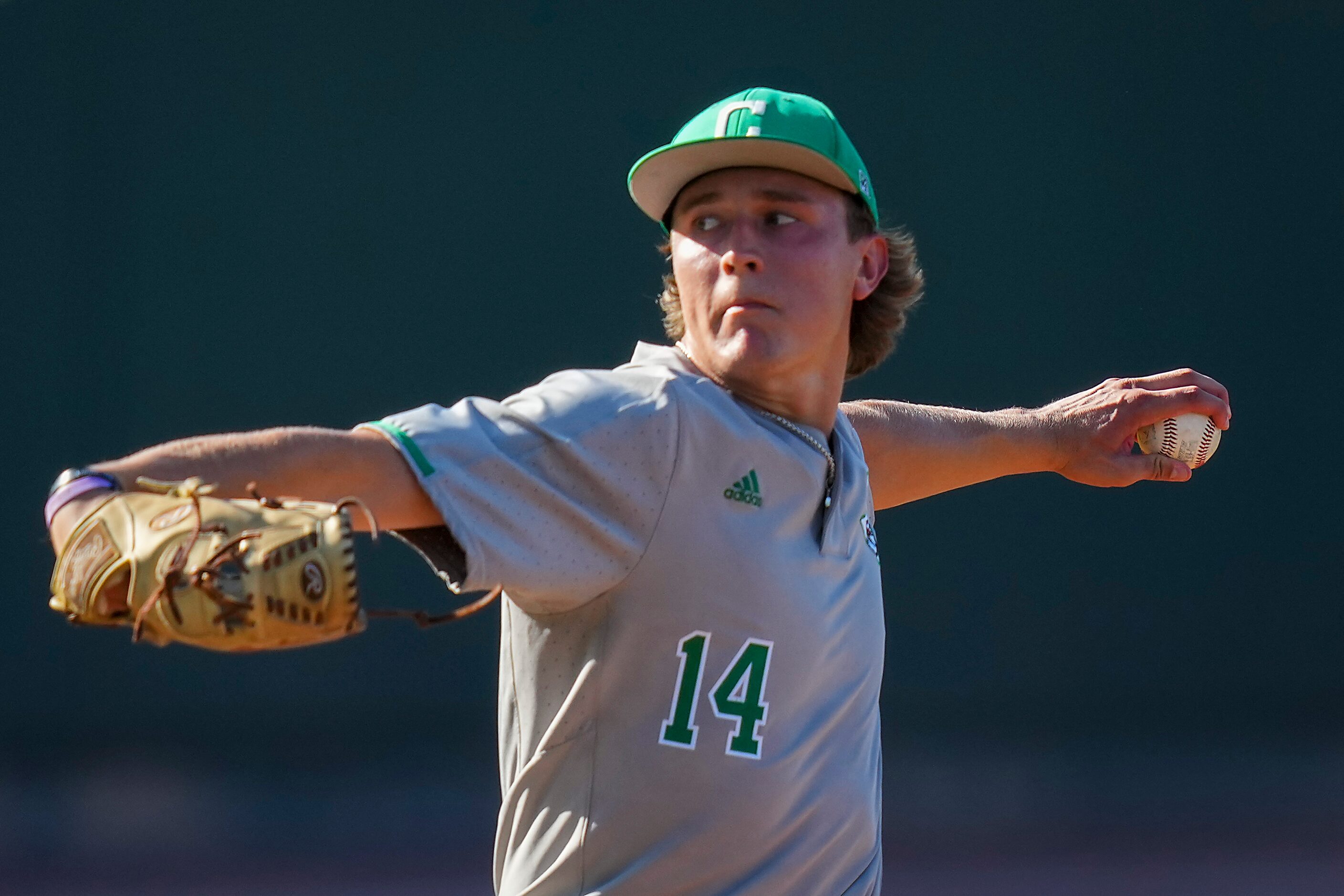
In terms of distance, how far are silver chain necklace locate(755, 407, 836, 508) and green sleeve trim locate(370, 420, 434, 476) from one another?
606 mm

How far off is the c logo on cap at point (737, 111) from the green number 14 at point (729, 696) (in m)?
0.70

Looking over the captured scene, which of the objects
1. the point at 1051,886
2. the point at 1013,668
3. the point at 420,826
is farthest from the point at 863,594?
the point at 1013,668

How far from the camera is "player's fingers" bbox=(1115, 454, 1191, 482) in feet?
8.75

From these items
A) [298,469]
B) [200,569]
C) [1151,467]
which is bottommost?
[200,569]

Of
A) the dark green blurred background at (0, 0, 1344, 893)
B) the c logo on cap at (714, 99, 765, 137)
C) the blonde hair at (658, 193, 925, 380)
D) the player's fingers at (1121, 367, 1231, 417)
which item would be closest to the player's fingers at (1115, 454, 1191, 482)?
the player's fingers at (1121, 367, 1231, 417)

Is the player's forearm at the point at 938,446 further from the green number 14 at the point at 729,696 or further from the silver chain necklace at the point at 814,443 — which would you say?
the green number 14 at the point at 729,696

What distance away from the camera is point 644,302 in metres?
5.68

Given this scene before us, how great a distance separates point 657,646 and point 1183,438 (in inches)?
56.0

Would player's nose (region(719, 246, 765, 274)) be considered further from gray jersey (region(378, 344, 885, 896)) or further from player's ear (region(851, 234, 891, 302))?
player's ear (region(851, 234, 891, 302))

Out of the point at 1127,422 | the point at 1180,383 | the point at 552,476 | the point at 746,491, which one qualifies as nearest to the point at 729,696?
the point at 746,491

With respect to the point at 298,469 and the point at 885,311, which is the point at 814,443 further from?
the point at 298,469

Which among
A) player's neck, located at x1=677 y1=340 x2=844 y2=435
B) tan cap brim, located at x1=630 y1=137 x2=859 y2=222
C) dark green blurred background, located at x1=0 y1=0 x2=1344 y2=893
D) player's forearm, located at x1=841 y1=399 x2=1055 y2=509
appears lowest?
player's neck, located at x1=677 y1=340 x2=844 y2=435

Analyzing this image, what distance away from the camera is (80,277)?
18.1 feet

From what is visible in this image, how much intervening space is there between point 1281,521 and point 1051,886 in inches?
82.2
